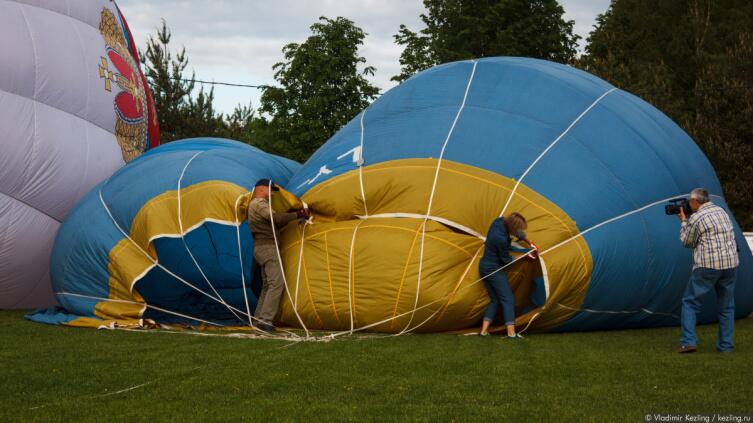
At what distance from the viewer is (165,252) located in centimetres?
979

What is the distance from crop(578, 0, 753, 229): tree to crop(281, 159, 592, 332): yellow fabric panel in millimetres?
17023

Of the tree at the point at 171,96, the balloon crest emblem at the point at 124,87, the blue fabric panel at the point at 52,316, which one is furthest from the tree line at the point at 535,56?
the blue fabric panel at the point at 52,316

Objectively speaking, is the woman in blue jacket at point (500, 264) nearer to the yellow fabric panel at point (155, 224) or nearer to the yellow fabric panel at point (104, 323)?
the yellow fabric panel at point (155, 224)

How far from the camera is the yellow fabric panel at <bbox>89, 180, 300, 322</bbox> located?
9516 mm

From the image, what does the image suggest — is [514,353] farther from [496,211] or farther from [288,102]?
[288,102]

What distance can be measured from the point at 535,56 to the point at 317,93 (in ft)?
24.2

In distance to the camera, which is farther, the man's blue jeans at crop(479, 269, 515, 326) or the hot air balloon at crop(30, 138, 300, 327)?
the hot air balloon at crop(30, 138, 300, 327)

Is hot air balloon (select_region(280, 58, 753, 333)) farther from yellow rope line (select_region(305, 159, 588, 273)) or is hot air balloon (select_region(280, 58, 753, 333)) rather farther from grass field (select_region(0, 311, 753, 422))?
grass field (select_region(0, 311, 753, 422))

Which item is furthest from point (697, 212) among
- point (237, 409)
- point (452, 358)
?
point (237, 409)

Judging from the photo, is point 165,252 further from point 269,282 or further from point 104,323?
point 269,282

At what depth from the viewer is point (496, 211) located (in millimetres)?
8781

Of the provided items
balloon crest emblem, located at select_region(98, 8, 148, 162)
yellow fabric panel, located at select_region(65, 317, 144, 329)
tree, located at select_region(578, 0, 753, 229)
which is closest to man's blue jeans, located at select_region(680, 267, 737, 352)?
yellow fabric panel, located at select_region(65, 317, 144, 329)

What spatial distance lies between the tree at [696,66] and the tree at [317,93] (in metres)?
7.05

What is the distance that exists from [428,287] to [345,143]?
2238mm
